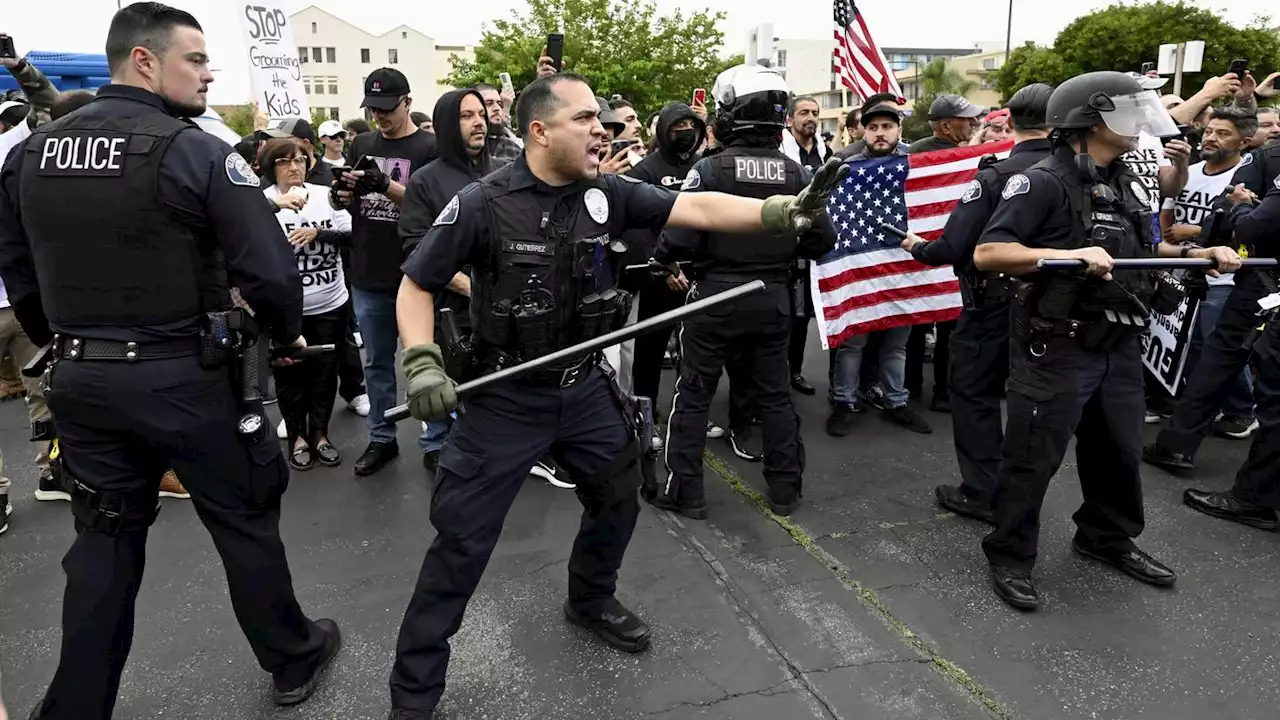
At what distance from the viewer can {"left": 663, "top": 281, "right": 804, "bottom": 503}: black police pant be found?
4.20 meters

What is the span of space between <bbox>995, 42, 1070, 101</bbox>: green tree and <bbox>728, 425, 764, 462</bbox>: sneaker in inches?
1135

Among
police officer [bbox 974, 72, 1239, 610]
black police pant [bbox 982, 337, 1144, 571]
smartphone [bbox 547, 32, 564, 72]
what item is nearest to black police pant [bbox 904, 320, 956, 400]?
black police pant [bbox 982, 337, 1144, 571]

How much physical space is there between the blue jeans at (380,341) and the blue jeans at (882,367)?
2.63 m

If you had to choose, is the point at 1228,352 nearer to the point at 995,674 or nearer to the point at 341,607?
the point at 995,674

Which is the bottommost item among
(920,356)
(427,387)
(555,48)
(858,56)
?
(920,356)

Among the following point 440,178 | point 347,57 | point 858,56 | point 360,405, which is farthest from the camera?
point 347,57

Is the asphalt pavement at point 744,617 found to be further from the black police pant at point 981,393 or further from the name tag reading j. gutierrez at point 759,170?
the name tag reading j. gutierrez at point 759,170

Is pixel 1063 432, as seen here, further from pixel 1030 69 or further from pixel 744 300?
pixel 1030 69

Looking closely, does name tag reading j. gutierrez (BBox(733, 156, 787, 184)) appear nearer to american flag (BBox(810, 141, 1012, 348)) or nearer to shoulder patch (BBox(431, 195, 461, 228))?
american flag (BBox(810, 141, 1012, 348))

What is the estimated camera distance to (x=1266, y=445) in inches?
159

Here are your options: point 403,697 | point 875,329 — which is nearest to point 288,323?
point 403,697

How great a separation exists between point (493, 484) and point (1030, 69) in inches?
1376

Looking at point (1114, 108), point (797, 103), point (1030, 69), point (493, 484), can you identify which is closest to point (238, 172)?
point (493, 484)

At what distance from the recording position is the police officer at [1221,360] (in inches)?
185
